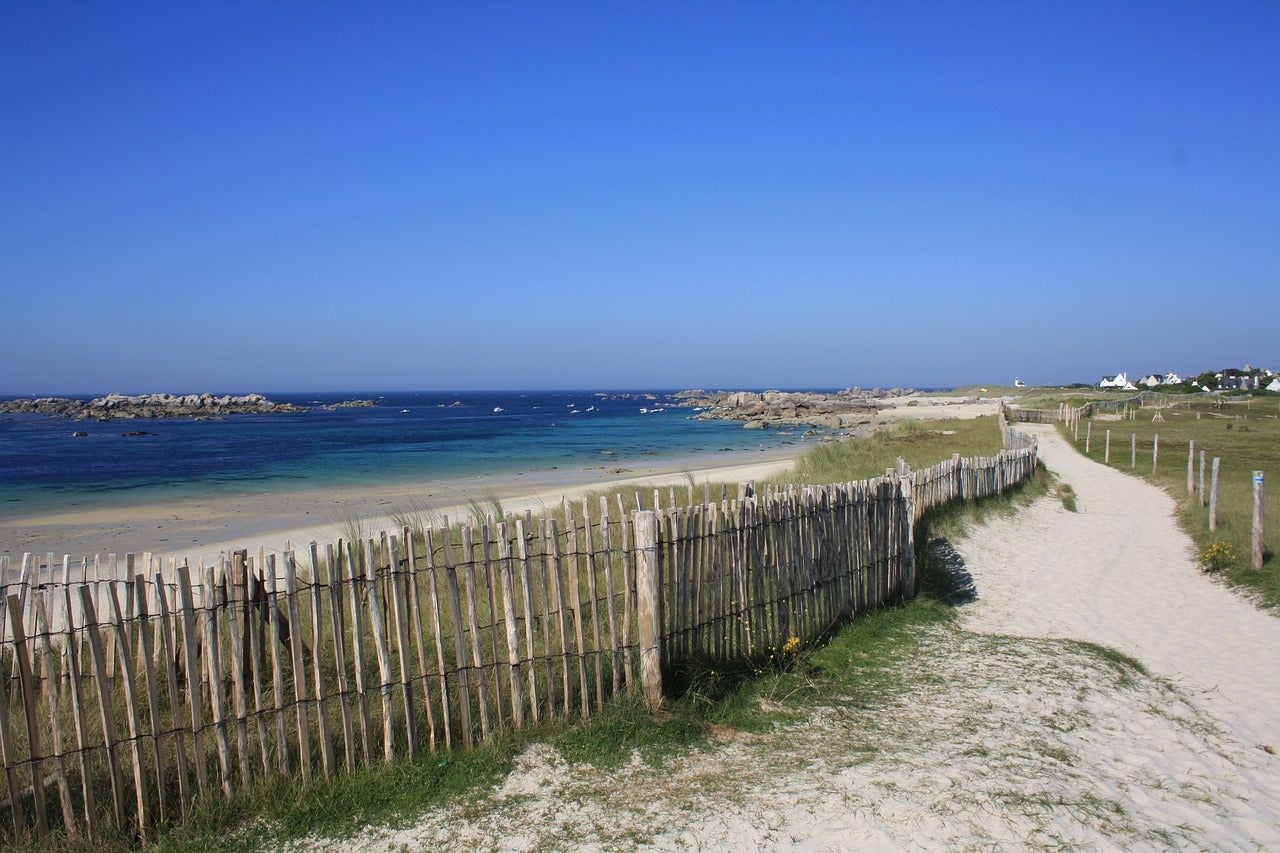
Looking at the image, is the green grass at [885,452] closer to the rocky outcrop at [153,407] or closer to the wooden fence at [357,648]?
the wooden fence at [357,648]

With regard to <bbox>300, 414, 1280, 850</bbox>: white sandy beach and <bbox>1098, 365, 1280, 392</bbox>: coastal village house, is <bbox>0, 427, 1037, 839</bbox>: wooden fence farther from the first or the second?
<bbox>1098, 365, 1280, 392</bbox>: coastal village house

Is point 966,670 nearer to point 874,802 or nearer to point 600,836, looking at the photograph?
point 874,802

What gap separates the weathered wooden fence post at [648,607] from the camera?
5.49 metres

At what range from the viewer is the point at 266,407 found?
96.7m

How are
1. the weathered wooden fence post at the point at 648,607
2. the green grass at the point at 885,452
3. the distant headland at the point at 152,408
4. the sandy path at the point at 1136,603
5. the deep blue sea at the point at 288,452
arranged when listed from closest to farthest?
the weathered wooden fence post at the point at 648,607, the sandy path at the point at 1136,603, the green grass at the point at 885,452, the deep blue sea at the point at 288,452, the distant headland at the point at 152,408

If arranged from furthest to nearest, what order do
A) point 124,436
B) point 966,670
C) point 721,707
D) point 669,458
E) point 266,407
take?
point 266,407 → point 124,436 → point 669,458 → point 966,670 → point 721,707

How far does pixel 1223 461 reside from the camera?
24016mm

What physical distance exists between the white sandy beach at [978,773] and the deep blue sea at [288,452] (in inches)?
980

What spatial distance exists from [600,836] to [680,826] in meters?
0.40

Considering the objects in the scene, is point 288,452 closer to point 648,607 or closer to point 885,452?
point 885,452

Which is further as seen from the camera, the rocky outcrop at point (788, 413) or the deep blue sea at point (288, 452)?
the rocky outcrop at point (788, 413)

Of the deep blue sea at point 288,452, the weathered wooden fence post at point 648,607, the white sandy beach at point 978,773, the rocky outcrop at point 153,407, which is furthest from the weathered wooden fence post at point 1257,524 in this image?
the rocky outcrop at point 153,407

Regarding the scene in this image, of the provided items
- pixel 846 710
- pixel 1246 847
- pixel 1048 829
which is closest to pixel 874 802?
pixel 1048 829

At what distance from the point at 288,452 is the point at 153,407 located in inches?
2198
